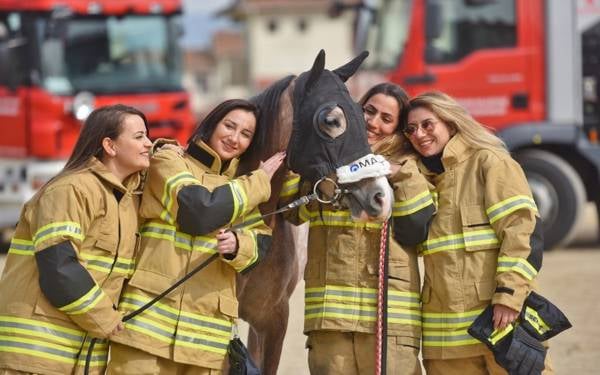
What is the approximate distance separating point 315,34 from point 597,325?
5718 cm

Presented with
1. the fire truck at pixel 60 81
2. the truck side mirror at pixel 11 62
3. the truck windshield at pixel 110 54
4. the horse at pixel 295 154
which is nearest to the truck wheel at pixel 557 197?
the fire truck at pixel 60 81

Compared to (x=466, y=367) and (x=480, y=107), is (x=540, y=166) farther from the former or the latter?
(x=466, y=367)

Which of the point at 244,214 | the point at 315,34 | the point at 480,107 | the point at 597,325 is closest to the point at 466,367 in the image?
the point at 244,214

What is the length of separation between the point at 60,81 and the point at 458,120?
358 inches

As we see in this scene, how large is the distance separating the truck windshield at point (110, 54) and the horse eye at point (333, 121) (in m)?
8.92

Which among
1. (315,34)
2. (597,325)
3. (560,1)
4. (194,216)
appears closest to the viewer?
(194,216)

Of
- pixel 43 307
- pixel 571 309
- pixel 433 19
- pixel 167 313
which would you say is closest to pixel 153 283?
pixel 167 313

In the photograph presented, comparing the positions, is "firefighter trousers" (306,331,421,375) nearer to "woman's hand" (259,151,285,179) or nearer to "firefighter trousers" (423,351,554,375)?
"firefighter trousers" (423,351,554,375)

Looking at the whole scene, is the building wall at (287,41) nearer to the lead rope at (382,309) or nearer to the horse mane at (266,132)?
the horse mane at (266,132)

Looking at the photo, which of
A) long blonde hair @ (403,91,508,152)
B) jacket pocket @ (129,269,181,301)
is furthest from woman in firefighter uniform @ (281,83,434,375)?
jacket pocket @ (129,269,181,301)

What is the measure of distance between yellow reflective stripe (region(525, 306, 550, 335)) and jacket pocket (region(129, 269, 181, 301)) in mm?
1402

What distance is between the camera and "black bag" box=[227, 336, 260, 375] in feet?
14.4

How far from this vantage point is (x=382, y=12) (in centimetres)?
1276

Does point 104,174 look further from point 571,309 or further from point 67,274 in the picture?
point 571,309
